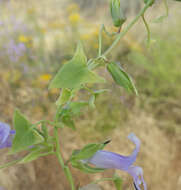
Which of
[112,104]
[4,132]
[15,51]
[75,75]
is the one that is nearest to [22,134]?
[4,132]

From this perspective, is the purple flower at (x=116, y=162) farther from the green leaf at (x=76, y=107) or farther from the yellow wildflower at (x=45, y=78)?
the yellow wildflower at (x=45, y=78)

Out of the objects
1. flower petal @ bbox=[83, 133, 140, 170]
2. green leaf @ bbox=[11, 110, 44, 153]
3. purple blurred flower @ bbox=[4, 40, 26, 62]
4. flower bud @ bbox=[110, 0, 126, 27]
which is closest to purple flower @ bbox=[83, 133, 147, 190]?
flower petal @ bbox=[83, 133, 140, 170]

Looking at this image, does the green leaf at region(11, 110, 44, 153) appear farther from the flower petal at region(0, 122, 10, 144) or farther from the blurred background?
the blurred background

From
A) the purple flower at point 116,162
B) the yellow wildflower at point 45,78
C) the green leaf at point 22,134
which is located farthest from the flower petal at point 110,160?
the yellow wildflower at point 45,78

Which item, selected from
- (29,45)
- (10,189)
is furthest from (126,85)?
(29,45)

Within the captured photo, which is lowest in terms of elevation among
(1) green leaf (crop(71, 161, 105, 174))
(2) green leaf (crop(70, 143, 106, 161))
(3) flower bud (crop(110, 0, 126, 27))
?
(1) green leaf (crop(71, 161, 105, 174))

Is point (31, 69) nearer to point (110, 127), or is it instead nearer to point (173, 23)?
point (110, 127)

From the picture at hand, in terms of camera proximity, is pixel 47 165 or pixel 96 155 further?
pixel 47 165
